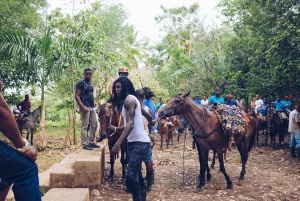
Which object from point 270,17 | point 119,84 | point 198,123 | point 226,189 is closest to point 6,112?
point 119,84

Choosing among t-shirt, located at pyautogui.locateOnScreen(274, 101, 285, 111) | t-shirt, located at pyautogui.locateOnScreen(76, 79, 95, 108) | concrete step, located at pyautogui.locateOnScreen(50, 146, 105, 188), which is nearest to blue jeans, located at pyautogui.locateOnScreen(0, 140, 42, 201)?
concrete step, located at pyautogui.locateOnScreen(50, 146, 105, 188)

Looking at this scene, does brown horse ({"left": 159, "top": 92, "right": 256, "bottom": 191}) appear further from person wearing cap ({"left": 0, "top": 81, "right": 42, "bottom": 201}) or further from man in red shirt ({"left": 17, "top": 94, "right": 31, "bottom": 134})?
man in red shirt ({"left": 17, "top": 94, "right": 31, "bottom": 134})

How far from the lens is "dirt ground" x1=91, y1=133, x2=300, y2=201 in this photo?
6047 millimetres

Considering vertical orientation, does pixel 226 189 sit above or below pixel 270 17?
below

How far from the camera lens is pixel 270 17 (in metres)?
11.5

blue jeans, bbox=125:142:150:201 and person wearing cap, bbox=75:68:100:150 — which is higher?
person wearing cap, bbox=75:68:100:150

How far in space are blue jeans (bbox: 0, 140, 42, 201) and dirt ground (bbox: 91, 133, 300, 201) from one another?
3080 mm

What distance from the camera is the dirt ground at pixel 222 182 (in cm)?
605

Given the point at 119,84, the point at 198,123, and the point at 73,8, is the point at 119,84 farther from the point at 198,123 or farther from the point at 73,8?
the point at 73,8

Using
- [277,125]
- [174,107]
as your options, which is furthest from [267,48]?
[174,107]

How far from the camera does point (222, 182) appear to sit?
23.3 ft

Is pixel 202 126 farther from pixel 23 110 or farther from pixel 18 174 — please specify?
pixel 23 110

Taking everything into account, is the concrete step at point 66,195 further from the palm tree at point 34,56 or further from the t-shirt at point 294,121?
the t-shirt at point 294,121

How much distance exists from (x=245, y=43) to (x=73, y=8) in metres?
9.66
